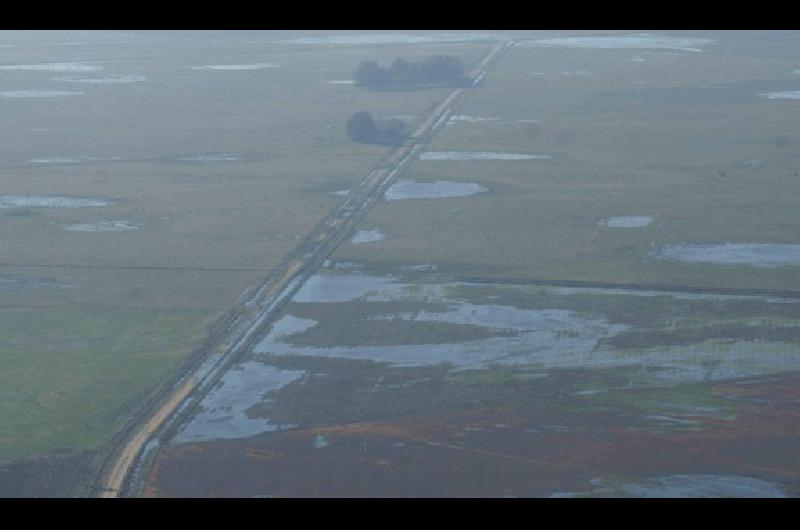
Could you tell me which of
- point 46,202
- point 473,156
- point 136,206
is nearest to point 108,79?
point 473,156

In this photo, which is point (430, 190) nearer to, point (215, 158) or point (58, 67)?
point (215, 158)

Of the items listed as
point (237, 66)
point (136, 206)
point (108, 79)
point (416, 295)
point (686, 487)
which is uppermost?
point (686, 487)

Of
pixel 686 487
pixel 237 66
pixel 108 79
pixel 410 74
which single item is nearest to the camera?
pixel 686 487

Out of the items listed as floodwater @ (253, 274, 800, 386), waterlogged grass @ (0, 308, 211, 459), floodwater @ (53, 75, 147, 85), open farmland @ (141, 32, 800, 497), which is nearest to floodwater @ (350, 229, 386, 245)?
open farmland @ (141, 32, 800, 497)

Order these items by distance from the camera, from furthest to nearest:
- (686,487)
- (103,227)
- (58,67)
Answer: (58,67) < (103,227) < (686,487)

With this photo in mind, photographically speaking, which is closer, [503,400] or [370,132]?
[503,400]

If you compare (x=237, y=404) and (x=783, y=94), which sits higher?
(x=237, y=404)
